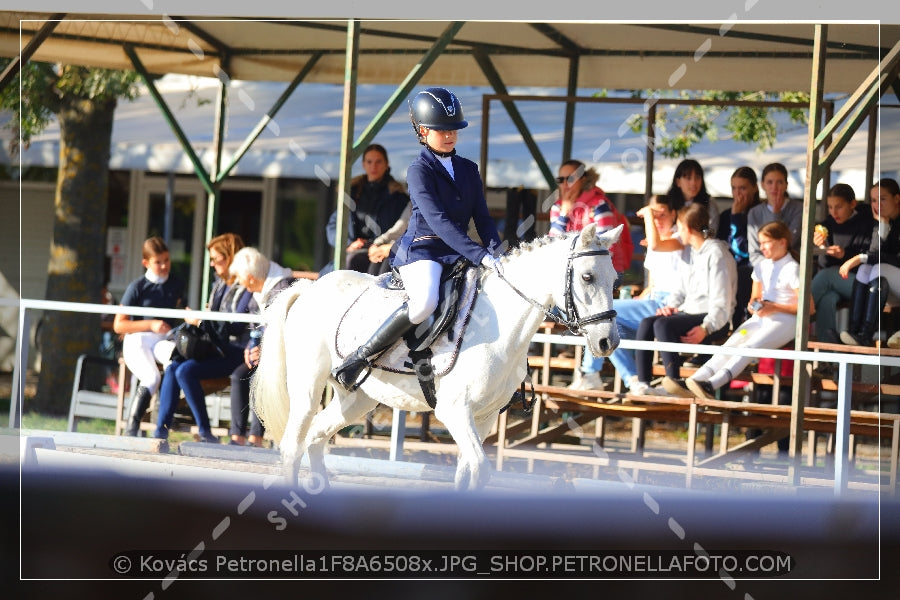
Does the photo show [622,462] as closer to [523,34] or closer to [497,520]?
[497,520]

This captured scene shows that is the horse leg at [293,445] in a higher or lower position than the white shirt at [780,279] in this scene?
lower

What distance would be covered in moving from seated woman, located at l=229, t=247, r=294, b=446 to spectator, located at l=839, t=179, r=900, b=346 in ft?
13.2

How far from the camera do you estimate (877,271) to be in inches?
346

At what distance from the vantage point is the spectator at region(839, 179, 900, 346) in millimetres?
8766

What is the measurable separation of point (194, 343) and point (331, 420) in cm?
237

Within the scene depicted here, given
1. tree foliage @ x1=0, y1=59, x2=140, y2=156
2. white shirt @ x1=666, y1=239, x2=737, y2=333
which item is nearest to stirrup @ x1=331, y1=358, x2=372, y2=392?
white shirt @ x1=666, y1=239, x2=737, y2=333

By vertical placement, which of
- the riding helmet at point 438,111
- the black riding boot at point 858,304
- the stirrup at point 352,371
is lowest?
the stirrup at point 352,371

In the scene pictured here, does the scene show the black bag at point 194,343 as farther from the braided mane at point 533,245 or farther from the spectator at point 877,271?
the spectator at point 877,271

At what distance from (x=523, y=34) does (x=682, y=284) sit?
284 centimetres

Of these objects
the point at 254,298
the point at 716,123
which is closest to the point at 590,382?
the point at 254,298

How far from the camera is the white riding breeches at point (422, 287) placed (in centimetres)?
643

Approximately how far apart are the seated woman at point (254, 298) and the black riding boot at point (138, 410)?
76 centimetres

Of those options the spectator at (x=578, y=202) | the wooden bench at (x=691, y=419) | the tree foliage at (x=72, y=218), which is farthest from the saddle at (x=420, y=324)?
the tree foliage at (x=72, y=218)

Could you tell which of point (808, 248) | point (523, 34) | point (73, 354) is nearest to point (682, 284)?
point (808, 248)
